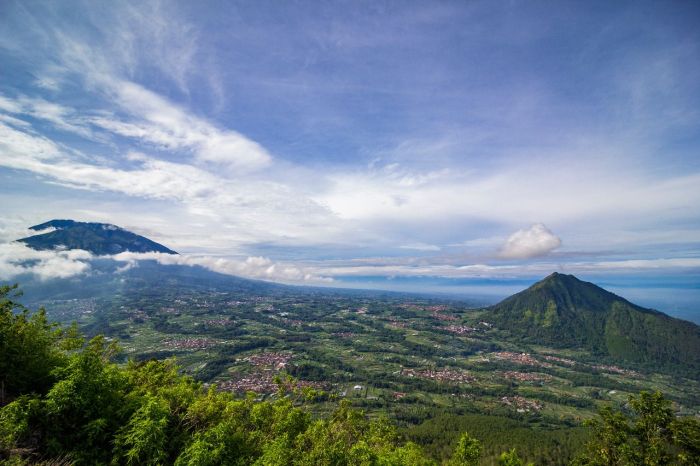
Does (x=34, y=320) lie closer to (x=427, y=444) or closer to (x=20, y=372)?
(x=20, y=372)

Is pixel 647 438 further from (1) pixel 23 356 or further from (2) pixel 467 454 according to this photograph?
(1) pixel 23 356

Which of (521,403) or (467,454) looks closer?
(467,454)

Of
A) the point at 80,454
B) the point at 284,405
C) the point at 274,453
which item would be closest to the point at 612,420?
the point at 274,453

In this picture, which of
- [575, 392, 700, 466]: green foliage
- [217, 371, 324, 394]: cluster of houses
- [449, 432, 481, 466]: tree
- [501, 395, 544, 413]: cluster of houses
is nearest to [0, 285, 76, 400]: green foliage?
[449, 432, 481, 466]: tree

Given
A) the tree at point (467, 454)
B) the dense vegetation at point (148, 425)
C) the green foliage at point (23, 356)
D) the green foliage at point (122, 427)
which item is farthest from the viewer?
the tree at point (467, 454)

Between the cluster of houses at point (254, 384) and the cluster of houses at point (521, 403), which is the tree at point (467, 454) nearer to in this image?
the cluster of houses at point (254, 384)

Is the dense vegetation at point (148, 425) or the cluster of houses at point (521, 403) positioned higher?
the dense vegetation at point (148, 425)

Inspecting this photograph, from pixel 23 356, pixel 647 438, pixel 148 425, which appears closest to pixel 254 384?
pixel 23 356

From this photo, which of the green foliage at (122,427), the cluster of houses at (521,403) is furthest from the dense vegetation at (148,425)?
the cluster of houses at (521,403)

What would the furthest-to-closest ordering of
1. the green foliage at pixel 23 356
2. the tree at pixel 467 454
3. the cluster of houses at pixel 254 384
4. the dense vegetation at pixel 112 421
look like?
the cluster of houses at pixel 254 384 < the tree at pixel 467 454 < the green foliage at pixel 23 356 < the dense vegetation at pixel 112 421
